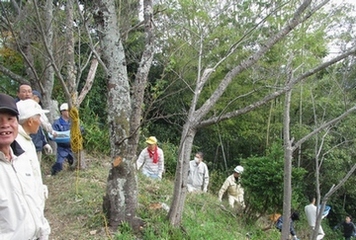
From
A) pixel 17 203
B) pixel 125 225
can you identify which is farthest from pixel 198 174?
pixel 17 203

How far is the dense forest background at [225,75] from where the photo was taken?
22.4ft

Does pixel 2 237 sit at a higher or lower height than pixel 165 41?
lower

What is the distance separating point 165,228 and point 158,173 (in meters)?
3.05

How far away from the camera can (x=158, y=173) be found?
7195 millimetres

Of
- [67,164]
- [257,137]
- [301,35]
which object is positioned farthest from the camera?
[257,137]

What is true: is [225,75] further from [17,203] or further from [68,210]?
[17,203]

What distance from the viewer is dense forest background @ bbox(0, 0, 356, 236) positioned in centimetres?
682

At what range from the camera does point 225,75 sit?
8062 millimetres

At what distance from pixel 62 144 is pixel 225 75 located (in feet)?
12.8

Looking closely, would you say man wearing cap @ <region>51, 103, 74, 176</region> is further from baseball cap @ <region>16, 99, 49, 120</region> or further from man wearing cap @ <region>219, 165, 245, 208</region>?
man wearing cap @ <region>219, 165, 245, 208</region>

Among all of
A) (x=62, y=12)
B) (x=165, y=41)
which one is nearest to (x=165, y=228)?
(x=62, y=12)

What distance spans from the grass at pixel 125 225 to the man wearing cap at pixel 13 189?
1.93 m

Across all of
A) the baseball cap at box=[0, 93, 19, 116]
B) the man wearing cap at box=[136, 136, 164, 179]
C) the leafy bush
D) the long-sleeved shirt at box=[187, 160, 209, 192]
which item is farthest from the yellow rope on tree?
the leafy bush

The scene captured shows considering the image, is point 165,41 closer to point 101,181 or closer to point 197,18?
point 197,18
